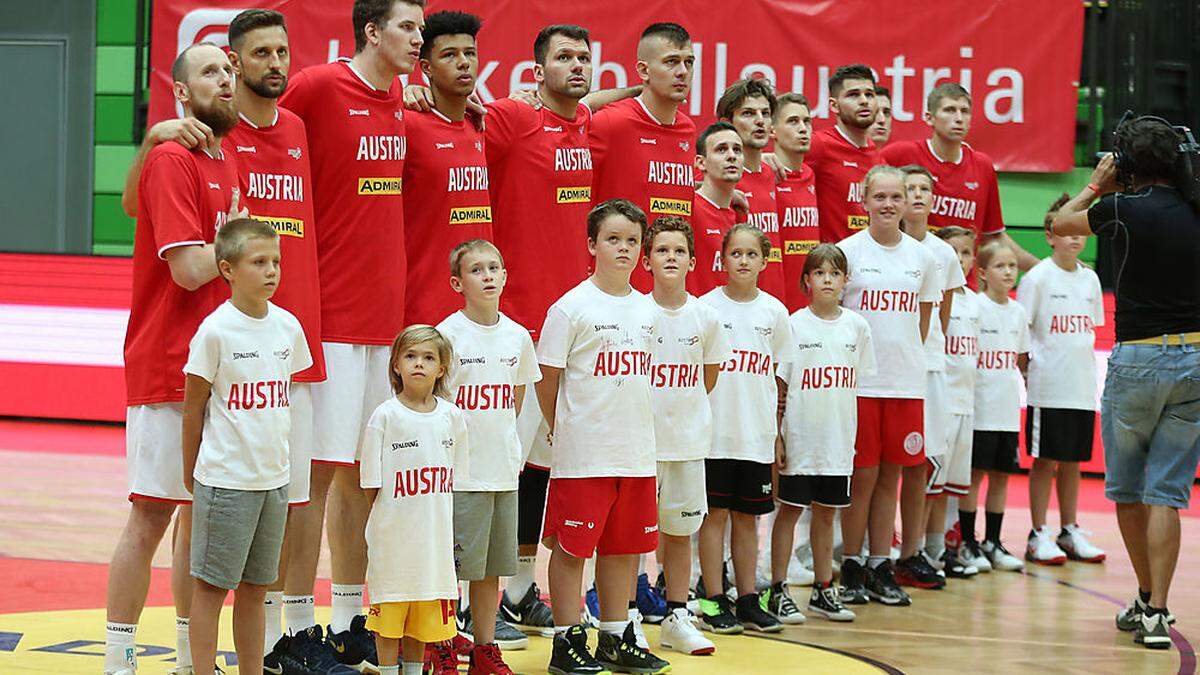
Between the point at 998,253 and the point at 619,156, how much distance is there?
277 cm

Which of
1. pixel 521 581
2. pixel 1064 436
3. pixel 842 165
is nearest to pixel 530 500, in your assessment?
pixel 521 581

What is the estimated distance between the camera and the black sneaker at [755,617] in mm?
6414

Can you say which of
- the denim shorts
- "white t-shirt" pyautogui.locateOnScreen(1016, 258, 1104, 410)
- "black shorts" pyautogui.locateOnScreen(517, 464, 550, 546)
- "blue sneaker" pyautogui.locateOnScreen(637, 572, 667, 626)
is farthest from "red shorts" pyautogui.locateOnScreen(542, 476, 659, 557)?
"white t-shirt" pyautogui.locateOnScreen(1016, 258, 1104, 410)

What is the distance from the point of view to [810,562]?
314 inches

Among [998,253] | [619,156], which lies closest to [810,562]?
[998,253]

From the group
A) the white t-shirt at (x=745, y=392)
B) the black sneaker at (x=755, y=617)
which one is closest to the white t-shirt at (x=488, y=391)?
the white t-shirt at (x=745, y=392)

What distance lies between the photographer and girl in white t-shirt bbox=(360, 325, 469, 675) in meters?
4.94

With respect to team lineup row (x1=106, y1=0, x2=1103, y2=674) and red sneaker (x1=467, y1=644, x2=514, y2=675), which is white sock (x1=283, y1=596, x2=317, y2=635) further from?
red sneaker (x1=467, y1=644, x2=514, y2=675)

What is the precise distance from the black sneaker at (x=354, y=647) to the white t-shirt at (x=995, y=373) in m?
4.09

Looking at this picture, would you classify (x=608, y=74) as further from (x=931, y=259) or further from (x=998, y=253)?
(x=931, y=259)

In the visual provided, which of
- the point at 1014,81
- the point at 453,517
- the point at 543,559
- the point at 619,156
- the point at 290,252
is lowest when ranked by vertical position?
the point at 543,559

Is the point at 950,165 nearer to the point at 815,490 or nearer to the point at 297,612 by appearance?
the point at 815,490

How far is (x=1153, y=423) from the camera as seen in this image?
21.2 feet

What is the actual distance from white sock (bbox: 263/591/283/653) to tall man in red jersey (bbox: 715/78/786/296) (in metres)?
2.76
